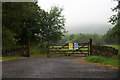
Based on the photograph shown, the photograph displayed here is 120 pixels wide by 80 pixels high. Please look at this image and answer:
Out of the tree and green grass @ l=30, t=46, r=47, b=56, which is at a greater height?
the tree

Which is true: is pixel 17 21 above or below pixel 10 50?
above

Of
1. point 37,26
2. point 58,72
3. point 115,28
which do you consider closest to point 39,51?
point 37,26

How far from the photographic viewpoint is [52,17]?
95.0ft

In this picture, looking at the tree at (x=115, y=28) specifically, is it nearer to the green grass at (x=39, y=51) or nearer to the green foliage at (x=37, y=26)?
the green foliage at (x=37, y=26)

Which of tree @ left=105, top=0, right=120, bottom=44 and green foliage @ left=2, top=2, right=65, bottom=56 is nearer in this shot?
tree @ left=105, top=0, right=120, bottom=44

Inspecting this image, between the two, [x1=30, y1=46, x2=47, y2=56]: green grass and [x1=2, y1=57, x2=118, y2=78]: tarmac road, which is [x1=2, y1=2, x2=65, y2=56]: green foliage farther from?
[x1=2, y1=57, x2=118, y2=78]: tarmac road

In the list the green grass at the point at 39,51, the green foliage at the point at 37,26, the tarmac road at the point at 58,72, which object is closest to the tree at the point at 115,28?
the tarmac road at the point at 58,72

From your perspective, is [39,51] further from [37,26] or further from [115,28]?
[115,28]

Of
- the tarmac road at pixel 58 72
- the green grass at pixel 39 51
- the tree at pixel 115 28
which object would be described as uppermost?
the tree at pixel 115 28

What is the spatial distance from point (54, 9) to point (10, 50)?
1736 centimetres

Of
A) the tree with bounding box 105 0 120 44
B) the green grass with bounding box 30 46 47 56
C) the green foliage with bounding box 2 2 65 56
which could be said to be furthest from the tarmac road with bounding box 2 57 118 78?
the green grass with bounding box 30 46 47 56

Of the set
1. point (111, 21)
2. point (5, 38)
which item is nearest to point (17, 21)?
point (5, 38)

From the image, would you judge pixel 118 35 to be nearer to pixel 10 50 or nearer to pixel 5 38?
pixel 10 50

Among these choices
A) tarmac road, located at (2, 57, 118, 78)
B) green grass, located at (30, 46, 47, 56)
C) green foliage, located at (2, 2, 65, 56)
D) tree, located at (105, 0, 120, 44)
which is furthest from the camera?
green grass, located at (30, 46, 47, 56)
